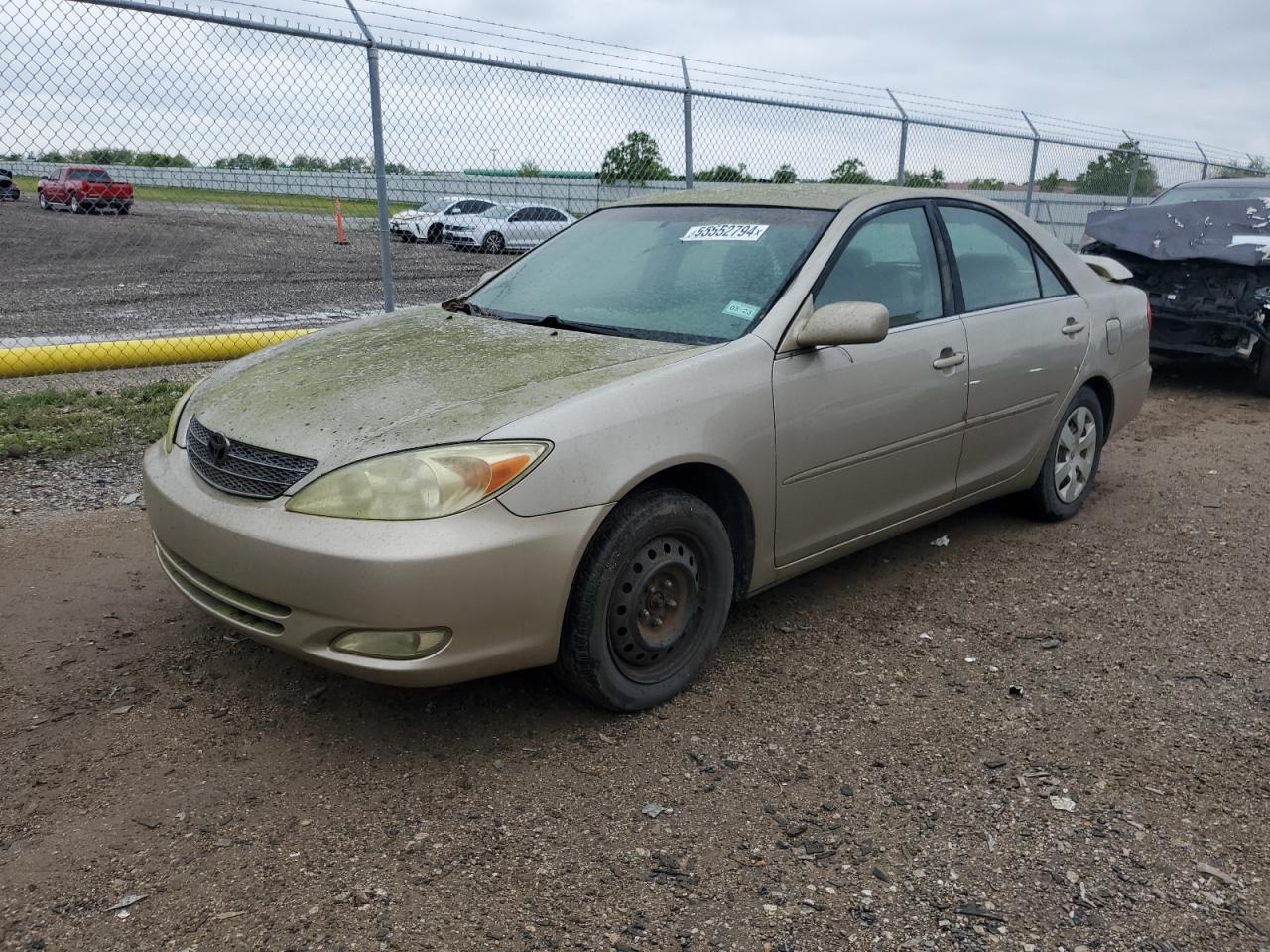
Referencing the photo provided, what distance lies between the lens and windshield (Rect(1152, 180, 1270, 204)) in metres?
9.38

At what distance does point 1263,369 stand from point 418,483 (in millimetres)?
7944

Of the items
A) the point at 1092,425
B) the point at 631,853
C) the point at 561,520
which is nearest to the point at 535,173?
the point at 1092,425

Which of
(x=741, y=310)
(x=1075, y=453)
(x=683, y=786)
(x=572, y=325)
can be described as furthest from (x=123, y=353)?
(x=1075, y=453)

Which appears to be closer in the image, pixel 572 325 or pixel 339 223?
pixel 572 325

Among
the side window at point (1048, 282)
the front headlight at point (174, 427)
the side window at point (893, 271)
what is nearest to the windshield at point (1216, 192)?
the side window at point (1048, 282)

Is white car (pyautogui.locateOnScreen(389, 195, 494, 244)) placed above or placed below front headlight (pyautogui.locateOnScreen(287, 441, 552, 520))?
above

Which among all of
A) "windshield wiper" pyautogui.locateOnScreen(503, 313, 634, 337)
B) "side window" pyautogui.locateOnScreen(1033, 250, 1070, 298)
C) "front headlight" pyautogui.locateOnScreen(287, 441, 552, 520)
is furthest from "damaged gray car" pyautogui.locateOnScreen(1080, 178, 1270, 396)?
"front headlight" pyautogui.locateOnScreen(287, 441, 552, 520)

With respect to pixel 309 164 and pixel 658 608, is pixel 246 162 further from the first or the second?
pixel 658 608

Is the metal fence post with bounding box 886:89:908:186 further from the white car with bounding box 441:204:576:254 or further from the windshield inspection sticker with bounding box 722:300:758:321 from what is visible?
the windshield inspection sticker with bounding box 722:300:758:321

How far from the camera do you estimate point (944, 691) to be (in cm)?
339

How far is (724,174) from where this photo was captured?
934cm

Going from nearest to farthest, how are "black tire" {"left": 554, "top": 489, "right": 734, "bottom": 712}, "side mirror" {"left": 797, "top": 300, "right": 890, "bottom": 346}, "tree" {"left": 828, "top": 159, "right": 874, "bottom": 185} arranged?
"black tire" {"left": 554, "top": 489, "right": 734, "bottom": 712} < "side mirror" {"left": 797, "top": 300, "right": 890, "bottom": 346} < "tree" {"left": 828, "top": 159, "right": 874, "bottom": 185}

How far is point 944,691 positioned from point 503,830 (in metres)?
1.57

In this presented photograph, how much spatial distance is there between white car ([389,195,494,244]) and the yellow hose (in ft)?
5.20
